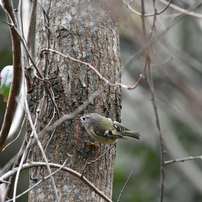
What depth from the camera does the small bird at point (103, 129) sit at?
2683 mm

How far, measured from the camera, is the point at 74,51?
2787 mm

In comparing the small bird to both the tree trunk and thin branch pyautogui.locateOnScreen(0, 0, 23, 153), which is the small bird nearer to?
the tree trunk

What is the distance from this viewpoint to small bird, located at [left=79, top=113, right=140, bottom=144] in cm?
268

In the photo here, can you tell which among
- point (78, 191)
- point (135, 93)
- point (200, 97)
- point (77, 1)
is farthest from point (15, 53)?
point (135, 93)

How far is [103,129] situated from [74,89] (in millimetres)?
412

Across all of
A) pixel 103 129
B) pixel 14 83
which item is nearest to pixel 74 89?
pixel 103 129

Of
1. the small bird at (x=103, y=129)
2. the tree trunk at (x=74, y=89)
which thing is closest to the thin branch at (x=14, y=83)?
the tree trunk at (x=74, y=89)

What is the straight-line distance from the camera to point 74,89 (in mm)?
2730

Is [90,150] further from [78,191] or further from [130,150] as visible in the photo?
[130,150]

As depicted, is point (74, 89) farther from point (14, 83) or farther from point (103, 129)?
point (14, 83)

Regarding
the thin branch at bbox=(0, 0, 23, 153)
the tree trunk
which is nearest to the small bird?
the tree trunk

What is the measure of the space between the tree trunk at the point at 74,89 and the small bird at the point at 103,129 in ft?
0.18

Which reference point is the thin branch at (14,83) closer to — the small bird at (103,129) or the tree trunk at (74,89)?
the tree trunk at (74,89)

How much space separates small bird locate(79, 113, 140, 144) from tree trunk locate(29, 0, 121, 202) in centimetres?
6
